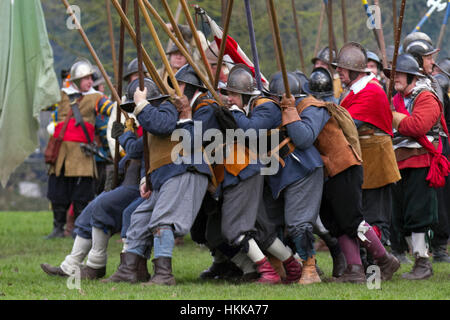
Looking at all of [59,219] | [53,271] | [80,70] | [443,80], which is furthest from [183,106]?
[59,219]

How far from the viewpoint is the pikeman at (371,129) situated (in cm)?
748

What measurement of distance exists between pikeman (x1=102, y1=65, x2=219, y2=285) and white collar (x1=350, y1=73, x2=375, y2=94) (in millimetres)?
1206

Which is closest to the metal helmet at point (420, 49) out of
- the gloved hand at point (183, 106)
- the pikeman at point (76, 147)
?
the gloved hand at point (183, 106)

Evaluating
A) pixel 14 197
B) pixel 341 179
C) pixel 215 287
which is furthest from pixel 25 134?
pixel 14 197

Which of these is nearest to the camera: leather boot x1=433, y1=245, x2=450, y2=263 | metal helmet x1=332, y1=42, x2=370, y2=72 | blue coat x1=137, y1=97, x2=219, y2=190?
blue coat x1=137, y1=97, x2=219, y2=190

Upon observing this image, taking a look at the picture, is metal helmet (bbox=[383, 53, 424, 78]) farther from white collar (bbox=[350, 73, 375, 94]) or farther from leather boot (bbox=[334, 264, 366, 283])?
leather boot (bbox=[334, 264, 366, 283])

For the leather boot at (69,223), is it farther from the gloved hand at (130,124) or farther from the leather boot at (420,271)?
the leather boot at (420,271)

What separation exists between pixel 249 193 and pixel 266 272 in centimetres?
60

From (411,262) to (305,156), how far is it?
98.0 inches

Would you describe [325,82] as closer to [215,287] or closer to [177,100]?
[177,100]

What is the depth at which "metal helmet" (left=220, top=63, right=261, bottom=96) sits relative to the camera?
7.21 metres

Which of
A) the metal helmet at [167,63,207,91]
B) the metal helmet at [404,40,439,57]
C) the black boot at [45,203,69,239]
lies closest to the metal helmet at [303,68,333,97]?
the metal helmet at [167,63,207,91]

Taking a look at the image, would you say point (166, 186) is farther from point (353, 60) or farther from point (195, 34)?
point (353, 60)
